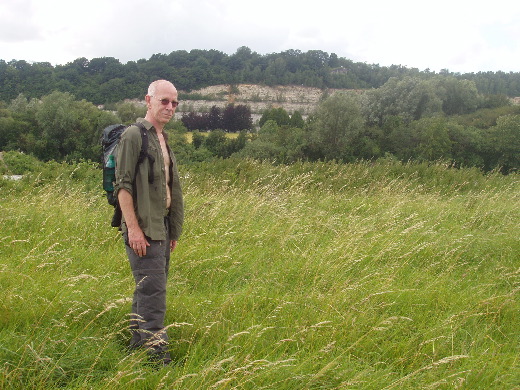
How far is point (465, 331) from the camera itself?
3.11m

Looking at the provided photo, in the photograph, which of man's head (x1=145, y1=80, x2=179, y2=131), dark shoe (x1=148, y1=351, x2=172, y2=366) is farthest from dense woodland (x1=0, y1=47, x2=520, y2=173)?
dark shoe (x1=148, y1=351, x2=172, y2=366)

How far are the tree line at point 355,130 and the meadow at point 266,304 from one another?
23.2 m

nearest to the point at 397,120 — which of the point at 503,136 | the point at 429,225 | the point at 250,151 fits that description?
the point at 503,136

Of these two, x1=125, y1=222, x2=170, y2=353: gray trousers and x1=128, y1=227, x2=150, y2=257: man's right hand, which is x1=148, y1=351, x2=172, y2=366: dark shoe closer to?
x1=125, y1=222, x2=170, y2=353: gray trousers

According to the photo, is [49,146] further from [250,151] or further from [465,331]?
[465,331]

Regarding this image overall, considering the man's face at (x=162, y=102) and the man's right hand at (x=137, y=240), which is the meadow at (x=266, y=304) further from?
the man's face at (x=162, y=102)

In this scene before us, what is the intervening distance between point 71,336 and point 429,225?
17.3ft

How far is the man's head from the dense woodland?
36.1 feet

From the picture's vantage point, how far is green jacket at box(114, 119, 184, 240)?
254cm

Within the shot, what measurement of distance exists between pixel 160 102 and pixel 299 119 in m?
68.2

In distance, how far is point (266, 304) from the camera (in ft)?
11.0

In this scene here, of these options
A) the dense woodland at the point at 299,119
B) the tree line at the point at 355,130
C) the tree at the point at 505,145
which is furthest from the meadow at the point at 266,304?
the tree at the point at 505,145

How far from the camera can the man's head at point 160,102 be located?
273cm

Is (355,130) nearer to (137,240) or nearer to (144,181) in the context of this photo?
(144,181)
